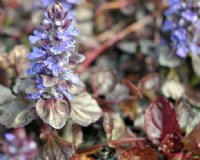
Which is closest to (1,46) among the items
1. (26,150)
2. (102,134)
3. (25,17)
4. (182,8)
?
(25,17)

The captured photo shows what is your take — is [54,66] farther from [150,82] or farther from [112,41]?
[112,41]

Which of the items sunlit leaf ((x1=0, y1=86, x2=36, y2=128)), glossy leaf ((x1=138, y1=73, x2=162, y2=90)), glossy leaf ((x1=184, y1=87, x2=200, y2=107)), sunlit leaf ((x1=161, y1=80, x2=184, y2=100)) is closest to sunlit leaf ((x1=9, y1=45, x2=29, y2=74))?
sunlit leaf ((x1=0, y1=86, x2=36, y2=128))

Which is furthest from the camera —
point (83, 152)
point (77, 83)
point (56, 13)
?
point (83, 152)

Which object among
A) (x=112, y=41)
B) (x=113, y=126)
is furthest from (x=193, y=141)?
(x=112, y=41)

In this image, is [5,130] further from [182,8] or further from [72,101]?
[182,8]

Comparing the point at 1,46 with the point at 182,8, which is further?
the point at 1,46

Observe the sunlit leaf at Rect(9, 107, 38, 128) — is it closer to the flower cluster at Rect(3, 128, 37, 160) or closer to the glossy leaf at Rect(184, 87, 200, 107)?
the flower cluster at Rect(3, 128, 37, 160)

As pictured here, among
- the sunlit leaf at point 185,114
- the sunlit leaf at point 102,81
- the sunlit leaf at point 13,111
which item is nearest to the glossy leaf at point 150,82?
the sunlit leaf at point 102,81
